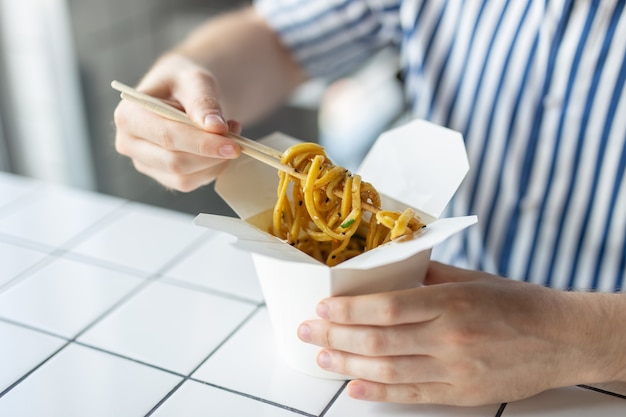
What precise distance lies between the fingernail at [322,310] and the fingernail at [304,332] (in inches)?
1.2

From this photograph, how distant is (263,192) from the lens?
3.27 ft

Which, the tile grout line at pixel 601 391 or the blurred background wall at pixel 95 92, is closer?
the tile grout line at pixel 601 391

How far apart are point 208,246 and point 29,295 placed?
0.28m

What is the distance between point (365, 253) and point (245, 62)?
75 centimetres

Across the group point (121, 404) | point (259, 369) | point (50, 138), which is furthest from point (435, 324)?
point (50, 138)

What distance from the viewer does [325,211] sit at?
0.96m

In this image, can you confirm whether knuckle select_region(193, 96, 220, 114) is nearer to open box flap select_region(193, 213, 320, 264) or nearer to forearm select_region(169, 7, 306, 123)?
open box flap select_region(193, 213, 320, 264)

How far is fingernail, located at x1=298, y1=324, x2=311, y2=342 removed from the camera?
0.84 metres

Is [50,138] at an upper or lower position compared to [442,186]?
lower

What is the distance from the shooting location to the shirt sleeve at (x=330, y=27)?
59.1 inches

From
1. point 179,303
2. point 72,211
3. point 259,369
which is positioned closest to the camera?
point 259,369

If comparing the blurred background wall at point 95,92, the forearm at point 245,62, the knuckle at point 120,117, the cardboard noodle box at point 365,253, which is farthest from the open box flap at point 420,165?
the blurred background wall at point 95,92

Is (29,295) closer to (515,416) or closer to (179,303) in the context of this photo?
(179,303)

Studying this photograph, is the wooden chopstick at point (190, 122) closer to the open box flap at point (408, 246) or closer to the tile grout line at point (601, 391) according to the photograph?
the open box flap at point (408, 246)
